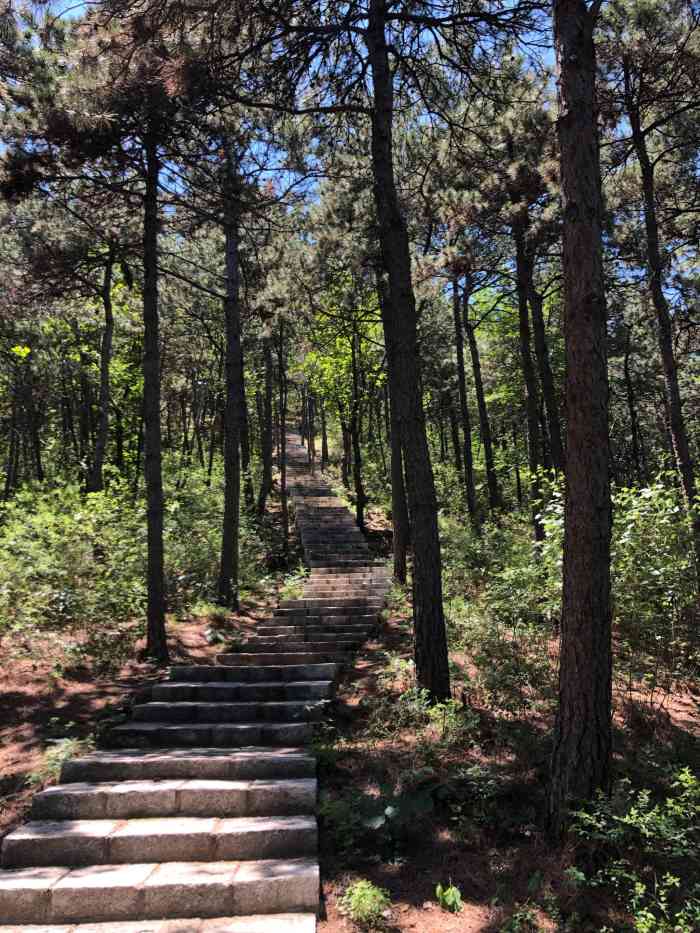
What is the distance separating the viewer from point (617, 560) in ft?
23.5

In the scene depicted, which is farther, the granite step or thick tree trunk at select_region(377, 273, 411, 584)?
thick tree trunk at select_region(377, 273, 411, 584)

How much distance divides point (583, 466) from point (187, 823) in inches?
163

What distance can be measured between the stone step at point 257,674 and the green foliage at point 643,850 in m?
3.85

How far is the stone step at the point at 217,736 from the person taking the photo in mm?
5895

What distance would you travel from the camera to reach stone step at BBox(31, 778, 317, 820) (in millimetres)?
4758

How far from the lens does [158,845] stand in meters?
4.34

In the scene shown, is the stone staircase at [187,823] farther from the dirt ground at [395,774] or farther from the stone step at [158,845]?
the dirt ground at [395,774]

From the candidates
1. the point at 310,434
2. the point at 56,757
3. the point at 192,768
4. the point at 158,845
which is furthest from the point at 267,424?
the point at 310,434

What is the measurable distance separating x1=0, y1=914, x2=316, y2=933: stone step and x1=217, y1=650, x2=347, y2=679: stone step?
14.0 ft

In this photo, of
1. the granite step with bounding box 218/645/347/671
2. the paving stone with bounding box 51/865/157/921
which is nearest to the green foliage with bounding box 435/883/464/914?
the paving stone with bounding box 51/865/157/921

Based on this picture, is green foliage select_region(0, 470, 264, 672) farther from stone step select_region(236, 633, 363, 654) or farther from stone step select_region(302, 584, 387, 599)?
stone step select_region(302, 584, 387, 599)

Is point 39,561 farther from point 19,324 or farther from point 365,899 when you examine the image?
point 19,324

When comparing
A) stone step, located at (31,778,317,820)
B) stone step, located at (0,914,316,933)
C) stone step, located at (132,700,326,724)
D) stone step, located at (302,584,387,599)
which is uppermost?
stone step, located at (302,584,387,599)

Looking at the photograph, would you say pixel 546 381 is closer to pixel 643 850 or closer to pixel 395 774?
pixel 395 774
